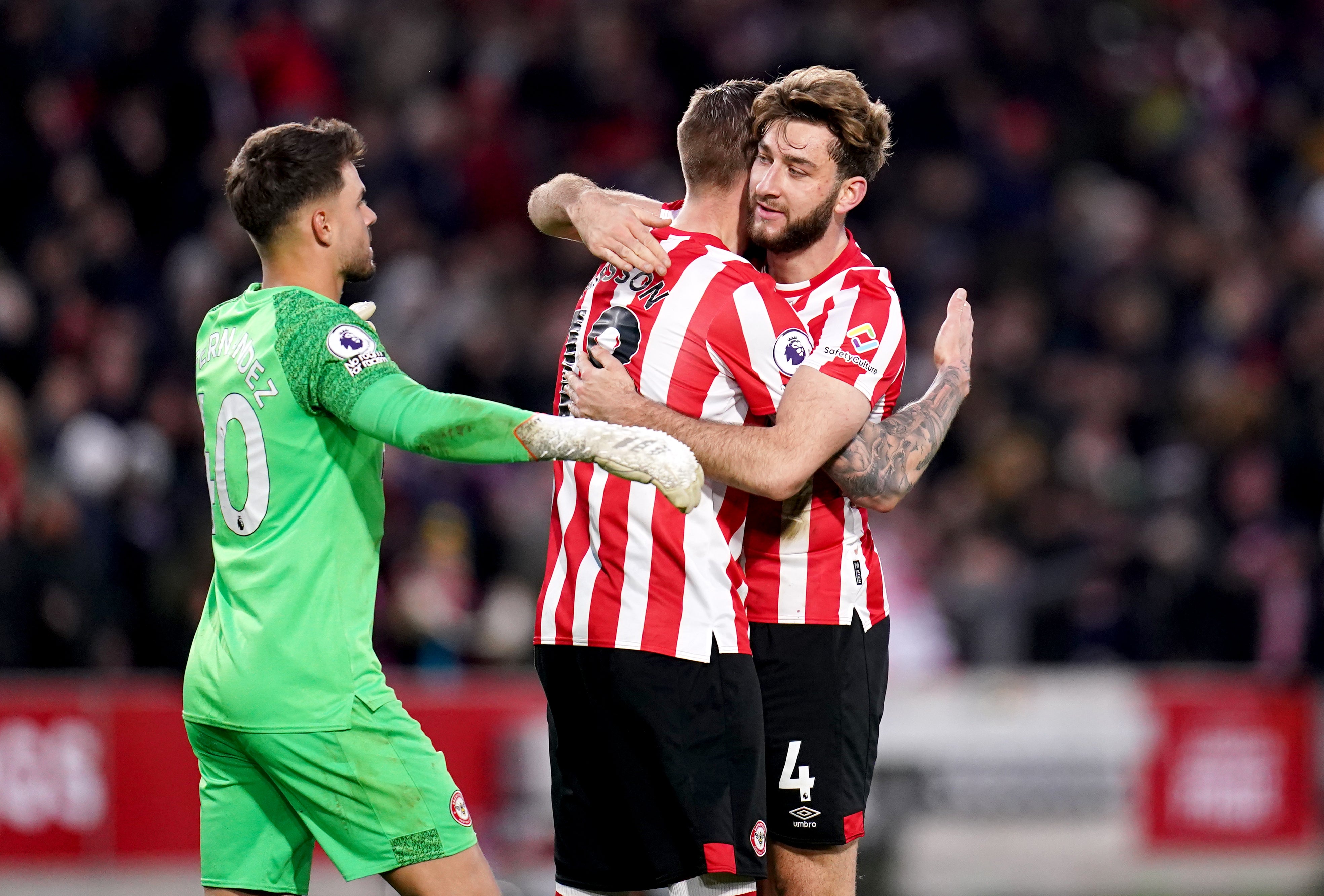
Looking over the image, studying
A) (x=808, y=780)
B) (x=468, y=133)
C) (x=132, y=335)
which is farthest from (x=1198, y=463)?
(x=808, y=780)

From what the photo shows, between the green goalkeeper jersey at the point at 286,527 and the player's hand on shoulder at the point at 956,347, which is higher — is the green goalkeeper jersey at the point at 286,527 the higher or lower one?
the lower one

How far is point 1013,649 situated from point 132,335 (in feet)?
21.0

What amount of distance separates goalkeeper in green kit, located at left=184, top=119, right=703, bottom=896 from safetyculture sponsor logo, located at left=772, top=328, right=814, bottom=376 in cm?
102

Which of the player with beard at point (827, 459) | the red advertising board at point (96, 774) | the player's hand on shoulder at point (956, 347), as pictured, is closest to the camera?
the player with beard at point (827, 459)

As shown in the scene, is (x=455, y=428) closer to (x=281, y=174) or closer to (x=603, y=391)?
(x=603, y=391)

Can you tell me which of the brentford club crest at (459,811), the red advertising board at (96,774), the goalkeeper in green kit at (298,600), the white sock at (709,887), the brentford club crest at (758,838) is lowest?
the red advertising board at (96,774)

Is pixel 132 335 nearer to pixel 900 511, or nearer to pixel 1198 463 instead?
pixel 900 511

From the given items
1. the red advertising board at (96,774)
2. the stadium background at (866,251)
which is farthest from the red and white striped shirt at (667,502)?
the stadium background at (866,251)

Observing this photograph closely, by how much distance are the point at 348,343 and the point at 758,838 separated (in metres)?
1.69

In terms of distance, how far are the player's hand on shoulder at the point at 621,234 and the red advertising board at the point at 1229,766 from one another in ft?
23.4

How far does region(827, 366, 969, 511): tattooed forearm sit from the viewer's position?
15.1 feet

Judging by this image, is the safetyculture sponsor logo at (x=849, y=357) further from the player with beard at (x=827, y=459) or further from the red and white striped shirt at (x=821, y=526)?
the red and white striped shirt at (x=821, y=526)

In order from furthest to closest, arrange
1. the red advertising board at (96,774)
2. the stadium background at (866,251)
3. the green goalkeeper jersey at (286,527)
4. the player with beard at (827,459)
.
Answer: the stadium background at (866,251)
the red advertising board at (96,774)
the player with beard at (827,459)
the green goalkeeper jersey at (286,527)

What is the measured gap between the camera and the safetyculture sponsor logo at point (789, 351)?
4504 mm
